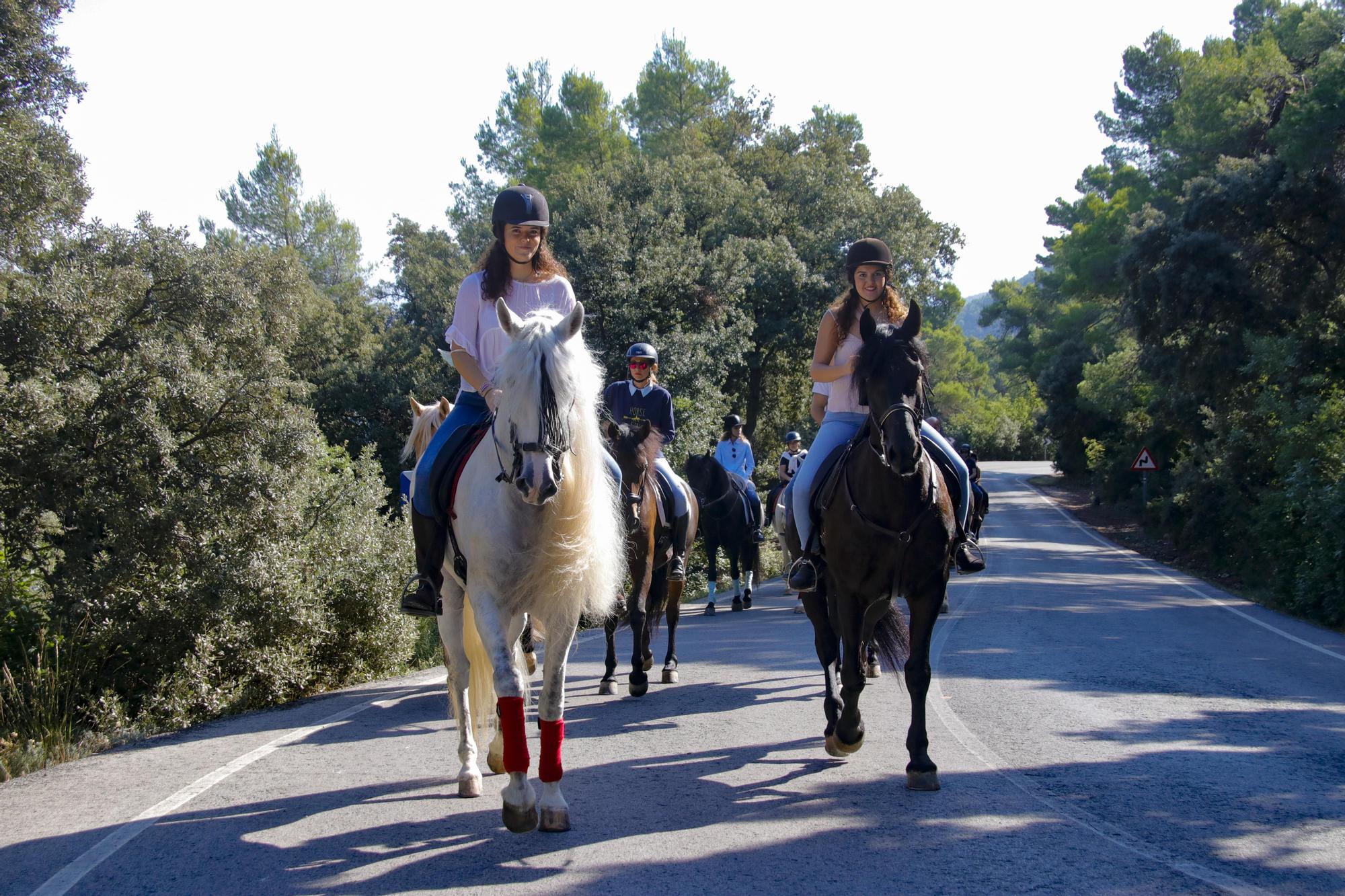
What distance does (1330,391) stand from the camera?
69.7ft

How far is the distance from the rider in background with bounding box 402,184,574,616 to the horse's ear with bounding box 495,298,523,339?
0.78 meters

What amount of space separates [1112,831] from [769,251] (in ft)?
108

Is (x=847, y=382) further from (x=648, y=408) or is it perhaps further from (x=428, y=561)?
(x=428, y=561)

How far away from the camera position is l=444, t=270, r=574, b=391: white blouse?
19.0 feet

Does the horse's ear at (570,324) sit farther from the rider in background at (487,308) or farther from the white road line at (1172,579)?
the white road line at (1172,579)

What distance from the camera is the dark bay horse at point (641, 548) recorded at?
27.6 feet

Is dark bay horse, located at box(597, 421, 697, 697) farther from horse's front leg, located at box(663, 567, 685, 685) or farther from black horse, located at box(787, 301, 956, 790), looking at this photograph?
black horse, located at box(787, 301, 956, 790)

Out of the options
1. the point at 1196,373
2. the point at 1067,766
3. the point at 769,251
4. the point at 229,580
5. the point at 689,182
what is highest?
the point at 689,182

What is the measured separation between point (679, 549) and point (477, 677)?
13.2ft

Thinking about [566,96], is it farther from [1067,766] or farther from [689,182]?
[1067,766]

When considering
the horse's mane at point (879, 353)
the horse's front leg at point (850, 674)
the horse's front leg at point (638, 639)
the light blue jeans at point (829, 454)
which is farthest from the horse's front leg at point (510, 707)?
the horse's front leg at point (638, 639)

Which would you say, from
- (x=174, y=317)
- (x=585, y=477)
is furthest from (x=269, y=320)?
(x=585, y=477)

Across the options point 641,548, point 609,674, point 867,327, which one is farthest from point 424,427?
point 867,327

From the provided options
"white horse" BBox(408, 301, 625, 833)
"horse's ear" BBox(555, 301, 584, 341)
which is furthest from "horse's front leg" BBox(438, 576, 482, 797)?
"horse's ear" BBox(555, 301, 584, 341)
